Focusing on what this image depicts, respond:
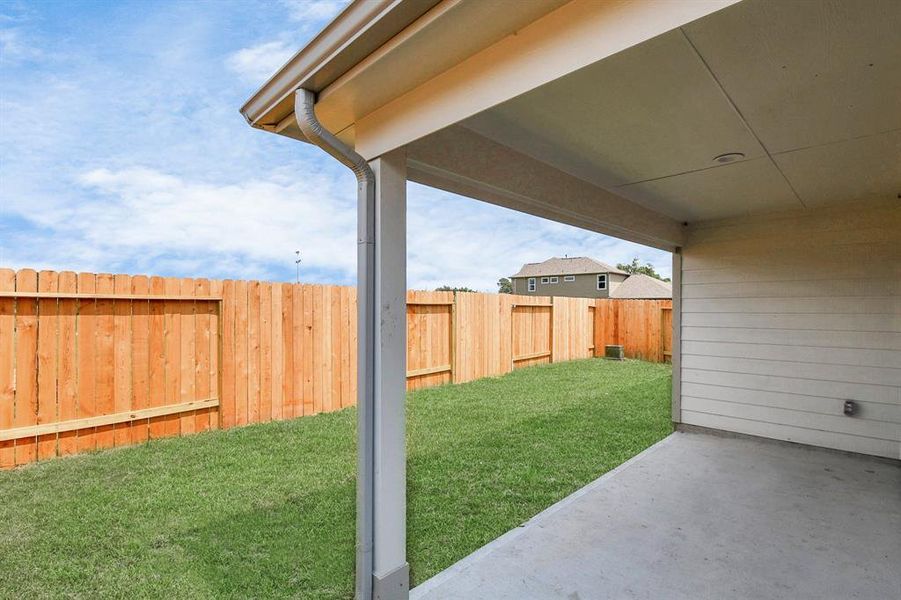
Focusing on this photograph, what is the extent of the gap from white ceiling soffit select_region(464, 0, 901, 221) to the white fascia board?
4.5 inches

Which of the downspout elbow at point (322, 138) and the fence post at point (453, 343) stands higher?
the downspout elbow at point (322, 138)

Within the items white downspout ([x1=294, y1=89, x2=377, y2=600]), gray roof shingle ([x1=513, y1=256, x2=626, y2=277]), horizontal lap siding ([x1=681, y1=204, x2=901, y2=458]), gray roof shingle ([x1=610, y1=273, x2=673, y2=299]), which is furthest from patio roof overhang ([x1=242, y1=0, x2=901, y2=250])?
gray roof shingle ([x1=513, y1=256, x2=626, y2=277])

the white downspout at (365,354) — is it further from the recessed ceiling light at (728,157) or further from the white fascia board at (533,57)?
the recessed ceiling light at (728,157)

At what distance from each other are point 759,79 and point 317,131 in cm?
186

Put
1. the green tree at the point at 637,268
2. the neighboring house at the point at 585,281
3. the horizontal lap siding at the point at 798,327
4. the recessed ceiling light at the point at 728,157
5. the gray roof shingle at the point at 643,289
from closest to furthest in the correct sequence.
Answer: the recessed ceiling light at the point at 728,157 < the horizontal lap siding at the point at 798,327 < the gray roof shingle at the point at 643,289 < the neighboring house at the point at 585,281 < the green tree at the point at 637,268

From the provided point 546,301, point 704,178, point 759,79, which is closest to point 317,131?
point 759,79

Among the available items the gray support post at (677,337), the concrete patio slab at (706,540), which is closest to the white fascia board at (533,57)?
the concrete patio slab at (706,540)

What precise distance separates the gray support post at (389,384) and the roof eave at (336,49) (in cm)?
43

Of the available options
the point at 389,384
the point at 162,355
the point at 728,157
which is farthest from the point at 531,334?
the point at 389,384

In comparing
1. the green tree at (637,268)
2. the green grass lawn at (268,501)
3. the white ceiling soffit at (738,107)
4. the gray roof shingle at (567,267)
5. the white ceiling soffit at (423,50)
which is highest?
the green tree at (637,268)

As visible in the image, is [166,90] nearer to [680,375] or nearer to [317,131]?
[317,131]

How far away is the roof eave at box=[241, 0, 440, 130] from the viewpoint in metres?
1.47

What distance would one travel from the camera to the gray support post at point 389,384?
2053 millimetres

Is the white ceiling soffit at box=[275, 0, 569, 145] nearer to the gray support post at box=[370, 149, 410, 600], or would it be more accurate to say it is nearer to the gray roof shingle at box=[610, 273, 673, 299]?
the gray support post at box=[370, 149, 410, 600]
